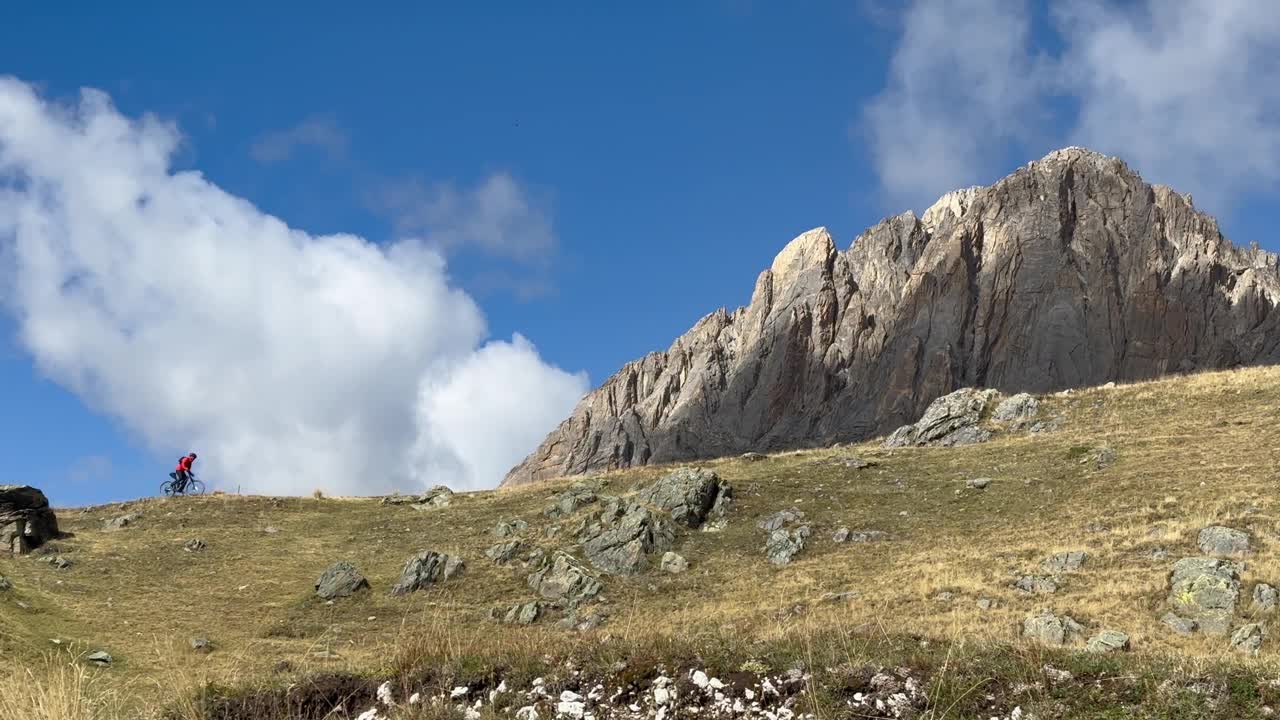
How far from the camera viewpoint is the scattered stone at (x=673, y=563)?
3095 cm

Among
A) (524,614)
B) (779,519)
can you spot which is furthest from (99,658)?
Result: (779,519)

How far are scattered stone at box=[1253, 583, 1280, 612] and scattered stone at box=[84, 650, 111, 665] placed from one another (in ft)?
87.9

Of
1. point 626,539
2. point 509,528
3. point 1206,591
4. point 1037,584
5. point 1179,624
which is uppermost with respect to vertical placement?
point 509,528

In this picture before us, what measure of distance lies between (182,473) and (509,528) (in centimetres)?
A: 2156

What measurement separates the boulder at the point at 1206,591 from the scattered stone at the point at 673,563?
598 inches

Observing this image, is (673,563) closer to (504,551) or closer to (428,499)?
(504,551)

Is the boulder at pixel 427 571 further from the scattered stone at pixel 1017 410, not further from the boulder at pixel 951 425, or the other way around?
the scattered stone at pixel 1017 410

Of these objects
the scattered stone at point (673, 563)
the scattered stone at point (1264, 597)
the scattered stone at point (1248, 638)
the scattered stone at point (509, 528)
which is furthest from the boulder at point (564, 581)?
the scattered stone at point (1264, 597)

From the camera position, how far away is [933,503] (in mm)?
34562

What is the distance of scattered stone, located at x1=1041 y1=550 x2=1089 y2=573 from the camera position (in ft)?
79.6

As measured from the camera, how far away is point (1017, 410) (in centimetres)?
4750

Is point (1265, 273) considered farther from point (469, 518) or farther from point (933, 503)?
point (469, 518)

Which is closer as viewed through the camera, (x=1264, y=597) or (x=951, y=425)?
(x=1264, y=597)

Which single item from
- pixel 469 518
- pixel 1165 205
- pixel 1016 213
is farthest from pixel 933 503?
pixel 1165 205
